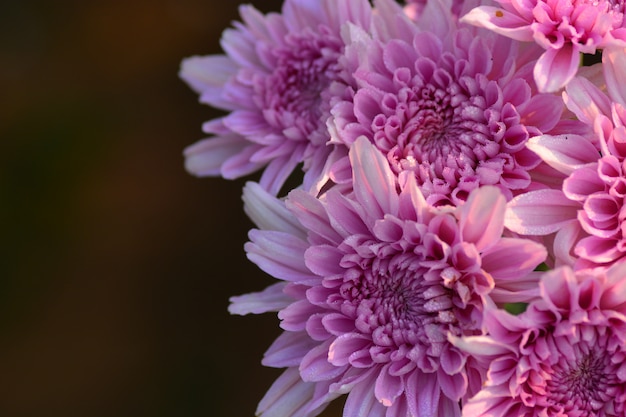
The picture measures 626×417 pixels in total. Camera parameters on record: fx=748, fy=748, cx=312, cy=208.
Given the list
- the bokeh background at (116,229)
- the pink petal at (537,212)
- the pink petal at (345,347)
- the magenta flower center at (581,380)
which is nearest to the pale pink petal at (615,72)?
the pink petal at (537,212)

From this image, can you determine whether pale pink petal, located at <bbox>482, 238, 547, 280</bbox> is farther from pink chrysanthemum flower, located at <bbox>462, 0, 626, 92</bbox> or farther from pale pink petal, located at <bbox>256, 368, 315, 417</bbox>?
pale pink petal, located at <bbox>256, 368, 315, 417</bbox>

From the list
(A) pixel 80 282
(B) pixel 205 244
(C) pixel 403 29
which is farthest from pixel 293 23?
(A) pixel 80 282

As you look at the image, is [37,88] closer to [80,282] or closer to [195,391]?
[80,282]

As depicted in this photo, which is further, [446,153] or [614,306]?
[446,153]

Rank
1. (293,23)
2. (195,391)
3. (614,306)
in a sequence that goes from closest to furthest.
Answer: (614,306), (293,23), (195,391)

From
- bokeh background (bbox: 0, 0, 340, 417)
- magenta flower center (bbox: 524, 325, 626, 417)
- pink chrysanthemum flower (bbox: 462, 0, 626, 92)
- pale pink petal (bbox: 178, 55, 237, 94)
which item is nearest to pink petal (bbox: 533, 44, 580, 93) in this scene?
pink chrysanthemum flower (bbox: 462, 0, 626, 92)

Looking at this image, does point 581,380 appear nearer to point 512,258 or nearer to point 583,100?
point 512,258

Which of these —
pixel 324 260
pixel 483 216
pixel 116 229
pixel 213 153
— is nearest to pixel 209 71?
pixel 213 153
